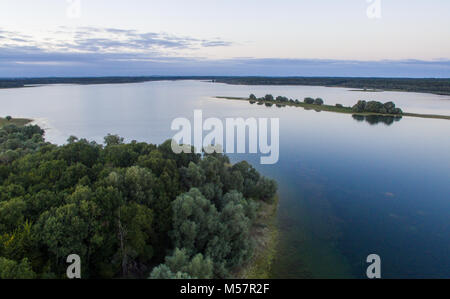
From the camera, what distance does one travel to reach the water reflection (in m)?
81.4

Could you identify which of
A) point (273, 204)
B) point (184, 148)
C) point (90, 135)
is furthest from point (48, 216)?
point (90, 135)

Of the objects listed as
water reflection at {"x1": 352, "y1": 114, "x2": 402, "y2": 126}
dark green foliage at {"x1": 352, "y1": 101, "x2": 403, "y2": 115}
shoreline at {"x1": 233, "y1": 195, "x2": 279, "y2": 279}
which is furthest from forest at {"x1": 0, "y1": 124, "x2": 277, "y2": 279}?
dark green foliage at {"x1": 352, "y1": 101, "x2": 403, "y2": 115}

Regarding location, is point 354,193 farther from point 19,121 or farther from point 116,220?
point 19,121

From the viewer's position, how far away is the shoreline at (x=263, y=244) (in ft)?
63.5

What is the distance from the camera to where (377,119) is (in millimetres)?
86375

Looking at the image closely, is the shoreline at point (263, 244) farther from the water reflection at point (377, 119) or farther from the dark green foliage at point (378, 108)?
the dark green foliage at point (378, 108)

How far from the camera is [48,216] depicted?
1511 cm

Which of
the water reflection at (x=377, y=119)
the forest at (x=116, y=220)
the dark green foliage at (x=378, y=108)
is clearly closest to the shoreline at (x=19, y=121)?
the forest at (x=116, y=220)

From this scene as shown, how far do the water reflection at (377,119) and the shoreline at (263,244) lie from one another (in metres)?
66.2

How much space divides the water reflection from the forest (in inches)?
2853

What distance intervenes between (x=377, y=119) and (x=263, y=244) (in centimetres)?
7976

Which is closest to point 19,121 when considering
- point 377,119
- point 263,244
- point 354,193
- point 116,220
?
point 116,220
